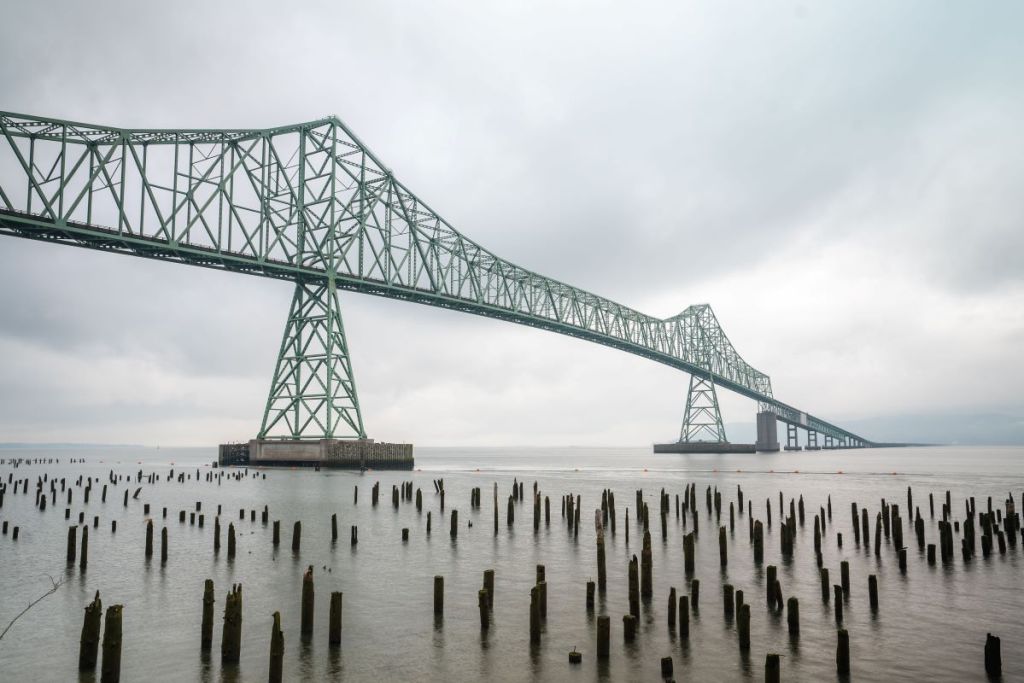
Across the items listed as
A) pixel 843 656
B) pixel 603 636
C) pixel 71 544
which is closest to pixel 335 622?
pixel 603 636

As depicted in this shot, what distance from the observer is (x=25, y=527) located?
30.1 meters

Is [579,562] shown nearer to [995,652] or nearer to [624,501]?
[995,652]

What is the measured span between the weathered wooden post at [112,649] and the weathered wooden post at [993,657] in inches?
544

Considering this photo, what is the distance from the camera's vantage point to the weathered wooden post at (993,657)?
12125 mm

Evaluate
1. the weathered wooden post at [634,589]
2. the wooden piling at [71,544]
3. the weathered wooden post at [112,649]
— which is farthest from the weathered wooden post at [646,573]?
the wooden piling at [71,544]

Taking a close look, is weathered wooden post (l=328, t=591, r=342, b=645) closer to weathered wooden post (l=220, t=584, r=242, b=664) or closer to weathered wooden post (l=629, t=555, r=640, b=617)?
weathered wooden post (l=220, t=584, r=242, b=664)

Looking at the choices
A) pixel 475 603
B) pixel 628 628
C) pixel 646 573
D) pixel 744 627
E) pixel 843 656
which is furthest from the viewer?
pixel 646 573

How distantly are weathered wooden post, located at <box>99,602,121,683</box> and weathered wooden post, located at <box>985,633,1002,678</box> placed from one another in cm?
1381

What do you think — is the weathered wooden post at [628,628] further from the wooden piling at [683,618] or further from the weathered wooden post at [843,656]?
the weathered wooden post at [843,656]

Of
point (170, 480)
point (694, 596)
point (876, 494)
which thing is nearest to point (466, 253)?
point (170, 480)

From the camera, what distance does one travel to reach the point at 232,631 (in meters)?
12.4

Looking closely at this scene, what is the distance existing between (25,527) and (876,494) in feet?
150

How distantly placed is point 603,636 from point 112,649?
25.1 ft

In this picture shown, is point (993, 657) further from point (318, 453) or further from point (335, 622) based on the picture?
point (318, 453)
